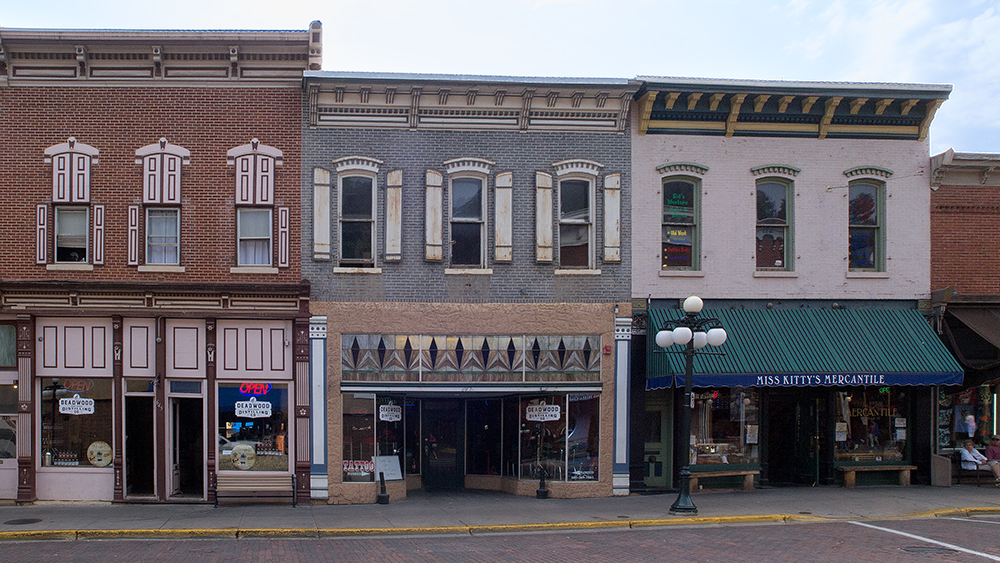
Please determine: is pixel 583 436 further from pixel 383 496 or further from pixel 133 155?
pixel 133 155

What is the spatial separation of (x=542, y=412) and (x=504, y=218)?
4.24 m

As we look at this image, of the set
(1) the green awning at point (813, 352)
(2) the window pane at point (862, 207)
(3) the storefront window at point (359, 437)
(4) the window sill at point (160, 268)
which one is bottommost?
(3) the storefront window at point (359, 437)

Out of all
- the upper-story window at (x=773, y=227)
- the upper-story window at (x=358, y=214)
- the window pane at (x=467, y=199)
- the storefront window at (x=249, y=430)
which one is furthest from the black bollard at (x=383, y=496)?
the upper-story window at (x=773, y=227)

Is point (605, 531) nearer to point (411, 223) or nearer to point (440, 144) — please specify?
point (411, 223)

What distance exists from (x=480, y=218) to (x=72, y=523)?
9515mm

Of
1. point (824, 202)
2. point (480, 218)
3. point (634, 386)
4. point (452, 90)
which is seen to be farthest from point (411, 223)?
point (824, 202)

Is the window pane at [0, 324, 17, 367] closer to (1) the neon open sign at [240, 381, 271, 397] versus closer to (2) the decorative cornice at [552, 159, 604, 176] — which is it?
(1) the neon open sign at [240, 381, 271, 397]

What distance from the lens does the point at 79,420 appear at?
16.8 meters

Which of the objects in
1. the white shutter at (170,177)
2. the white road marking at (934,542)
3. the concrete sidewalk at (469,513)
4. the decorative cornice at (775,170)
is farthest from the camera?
the decorative cornice at (775,170)

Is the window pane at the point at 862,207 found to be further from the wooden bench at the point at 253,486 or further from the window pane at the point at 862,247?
the wooden bench at the point at 253,486

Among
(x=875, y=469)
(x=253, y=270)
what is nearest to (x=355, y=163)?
(x=253, y=270)

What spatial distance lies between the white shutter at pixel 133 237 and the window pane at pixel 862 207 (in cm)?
1548

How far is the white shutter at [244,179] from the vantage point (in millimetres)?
16984

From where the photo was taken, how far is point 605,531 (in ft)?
46.2
